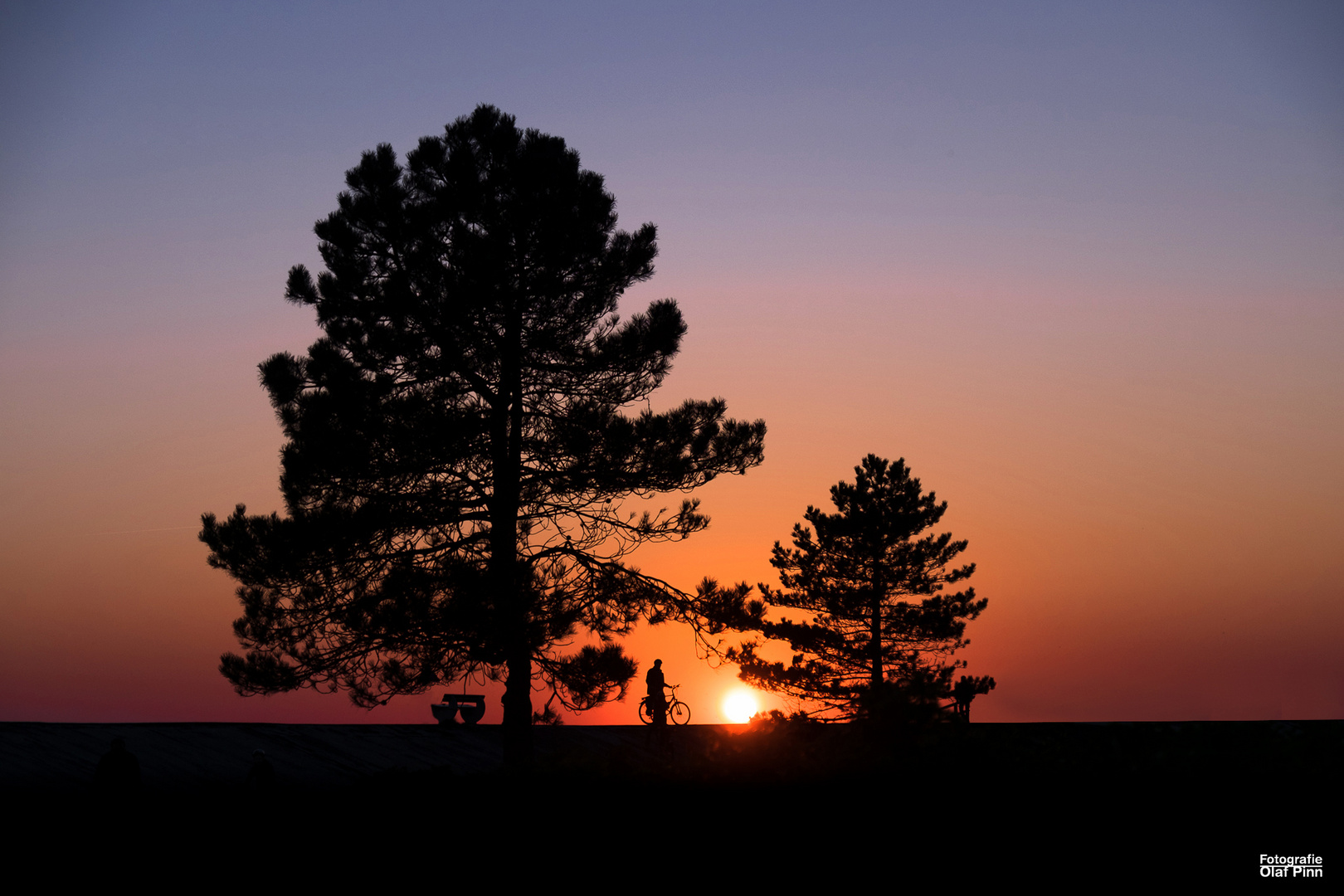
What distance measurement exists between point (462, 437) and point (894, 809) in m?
13.0

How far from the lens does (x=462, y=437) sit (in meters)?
19.1

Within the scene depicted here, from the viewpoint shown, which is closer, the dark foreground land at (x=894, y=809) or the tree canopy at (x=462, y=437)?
the dark foreground land at (x=894, y=809)

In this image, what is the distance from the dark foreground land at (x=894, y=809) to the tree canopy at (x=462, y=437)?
8.59m

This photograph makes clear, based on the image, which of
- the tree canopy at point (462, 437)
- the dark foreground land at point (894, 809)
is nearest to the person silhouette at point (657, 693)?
the tree canopy at point (462, 437)

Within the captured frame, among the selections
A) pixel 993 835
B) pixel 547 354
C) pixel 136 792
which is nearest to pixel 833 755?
pixel 993 835

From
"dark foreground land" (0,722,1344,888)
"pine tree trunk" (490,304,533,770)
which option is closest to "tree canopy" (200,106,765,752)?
"pine tree trunk" (490,304,533,770)

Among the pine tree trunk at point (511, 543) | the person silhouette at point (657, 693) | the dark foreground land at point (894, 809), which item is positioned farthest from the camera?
the person silhouette at point (657, 693)

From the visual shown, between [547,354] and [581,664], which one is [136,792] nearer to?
[581,664]

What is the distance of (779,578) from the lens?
121 feet

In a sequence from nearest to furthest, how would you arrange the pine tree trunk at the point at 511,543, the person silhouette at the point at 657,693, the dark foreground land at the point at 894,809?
the dark foreground land at the point at 894,809 < the pine tree trunk at the point at 511,543 < the person silhouette at the point at 657,693

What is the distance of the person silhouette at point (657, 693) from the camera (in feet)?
75.0

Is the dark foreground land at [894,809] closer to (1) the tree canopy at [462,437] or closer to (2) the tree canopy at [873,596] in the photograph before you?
(1) the tree canopy at [462,437]

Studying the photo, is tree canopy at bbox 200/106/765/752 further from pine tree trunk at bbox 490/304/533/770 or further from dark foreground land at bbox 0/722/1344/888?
dark foreground land at bbox 0/722/1344/888

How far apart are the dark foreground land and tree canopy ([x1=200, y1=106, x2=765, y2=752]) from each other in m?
8.59
